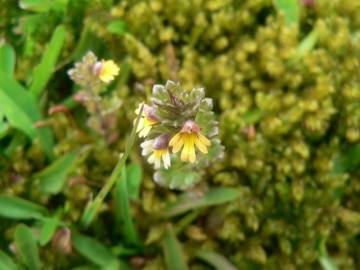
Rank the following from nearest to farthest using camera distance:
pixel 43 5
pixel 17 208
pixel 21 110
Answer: pixel 17 208 < pixel 21 110 < pixel 43 5

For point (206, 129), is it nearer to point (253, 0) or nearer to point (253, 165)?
point (253, 165)

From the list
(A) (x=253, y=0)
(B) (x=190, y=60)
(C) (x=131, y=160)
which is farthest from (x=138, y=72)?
(A) (x=253, y=0)

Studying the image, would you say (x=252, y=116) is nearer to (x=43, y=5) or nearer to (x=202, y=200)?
(x=202, y=200)

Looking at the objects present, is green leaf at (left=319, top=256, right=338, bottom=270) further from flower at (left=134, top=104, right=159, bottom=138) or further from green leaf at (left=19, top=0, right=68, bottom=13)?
green leaf at (left=19, top=0, right=68, bottom=13)

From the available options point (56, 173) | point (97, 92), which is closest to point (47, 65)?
point (97, 92)

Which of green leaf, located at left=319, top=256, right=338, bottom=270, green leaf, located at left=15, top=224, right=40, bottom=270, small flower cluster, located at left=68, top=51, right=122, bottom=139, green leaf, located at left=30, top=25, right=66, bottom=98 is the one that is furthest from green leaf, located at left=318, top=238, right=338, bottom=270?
green leaf, located at left=30, top=25, right=66, bottom=98

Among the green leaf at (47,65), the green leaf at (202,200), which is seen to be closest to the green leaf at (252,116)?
the green leaf at (202,200)

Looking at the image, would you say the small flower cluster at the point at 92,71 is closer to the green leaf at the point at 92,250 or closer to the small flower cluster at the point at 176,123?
the small flower cluster at the point at 176,123
